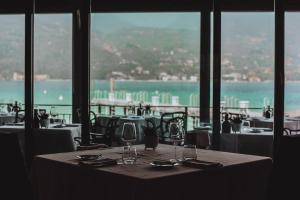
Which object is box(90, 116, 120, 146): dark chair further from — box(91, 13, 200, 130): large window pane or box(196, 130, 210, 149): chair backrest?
box(91, 13, 200, 130): large window pane

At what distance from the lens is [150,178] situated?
2.16 metres

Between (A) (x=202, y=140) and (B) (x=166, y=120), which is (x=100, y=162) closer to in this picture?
(A) (x=202, y=140)

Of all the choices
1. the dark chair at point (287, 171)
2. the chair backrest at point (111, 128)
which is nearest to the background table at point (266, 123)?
the chair backrest at point (111, 128)

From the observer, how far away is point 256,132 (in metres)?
5.43

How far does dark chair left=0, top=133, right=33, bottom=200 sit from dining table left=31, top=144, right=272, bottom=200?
0.52ft

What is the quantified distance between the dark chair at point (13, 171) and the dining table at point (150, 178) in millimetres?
159

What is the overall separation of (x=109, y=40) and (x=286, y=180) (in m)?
21.0

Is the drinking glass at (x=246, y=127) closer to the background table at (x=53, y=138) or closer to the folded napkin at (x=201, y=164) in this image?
the background table at (x=53, y=138)

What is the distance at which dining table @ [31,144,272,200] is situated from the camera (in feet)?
7.27

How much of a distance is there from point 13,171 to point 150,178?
1.08m

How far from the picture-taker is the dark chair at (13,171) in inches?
107

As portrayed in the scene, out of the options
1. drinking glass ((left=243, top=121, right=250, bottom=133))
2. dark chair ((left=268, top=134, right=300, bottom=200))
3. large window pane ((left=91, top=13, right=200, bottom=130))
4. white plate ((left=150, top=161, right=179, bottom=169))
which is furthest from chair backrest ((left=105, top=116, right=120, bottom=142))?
large window pane ((left=91, top=13, right=200, bottom=130))

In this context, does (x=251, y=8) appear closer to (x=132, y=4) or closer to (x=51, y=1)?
(x=132, y=4)

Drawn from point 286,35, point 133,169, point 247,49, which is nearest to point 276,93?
point 286,35
